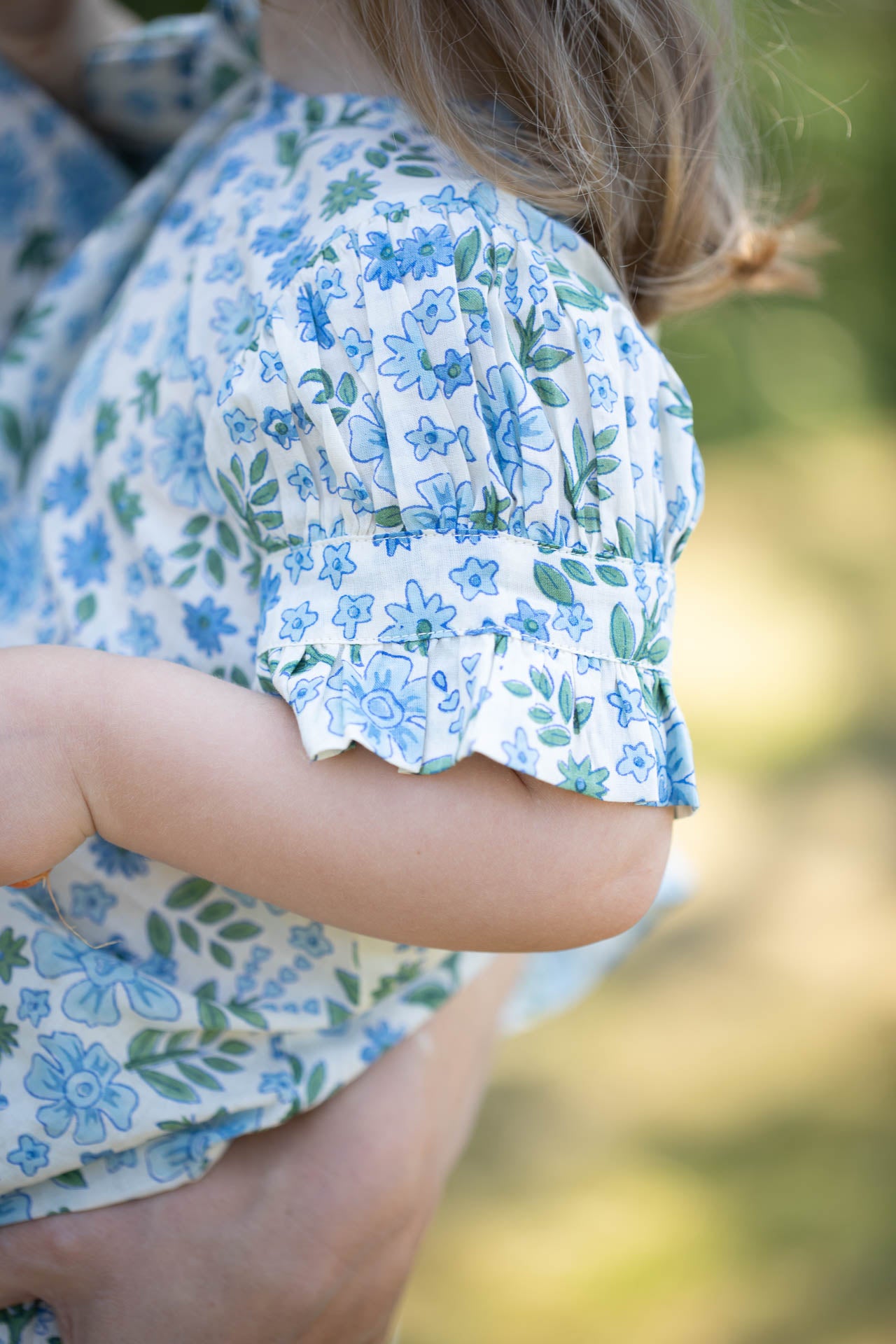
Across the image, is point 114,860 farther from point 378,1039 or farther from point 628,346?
point 628,346

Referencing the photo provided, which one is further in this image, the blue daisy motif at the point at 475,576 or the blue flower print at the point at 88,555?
the blue flower print at the point at 88,555

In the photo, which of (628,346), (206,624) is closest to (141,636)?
(206,624)

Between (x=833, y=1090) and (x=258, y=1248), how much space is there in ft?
3.64

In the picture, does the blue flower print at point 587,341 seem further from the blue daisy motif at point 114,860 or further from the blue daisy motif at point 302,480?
the blue daisy motif at point 114,860

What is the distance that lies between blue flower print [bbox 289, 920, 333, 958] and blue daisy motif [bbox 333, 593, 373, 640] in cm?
26

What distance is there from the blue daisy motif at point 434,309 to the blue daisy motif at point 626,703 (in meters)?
0.22

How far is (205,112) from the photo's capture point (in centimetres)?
96

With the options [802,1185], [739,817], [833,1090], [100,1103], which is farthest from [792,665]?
[100,1103]

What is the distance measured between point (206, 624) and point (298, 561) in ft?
0.38

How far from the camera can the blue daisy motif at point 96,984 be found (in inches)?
28.9

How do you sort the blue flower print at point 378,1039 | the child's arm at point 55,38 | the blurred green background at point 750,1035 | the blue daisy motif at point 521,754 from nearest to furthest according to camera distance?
the blue daisy motif at point 521,754
the blue flower print at point 378,1039
the child's arm at point 55,38
the blurred green background at point 750,1035

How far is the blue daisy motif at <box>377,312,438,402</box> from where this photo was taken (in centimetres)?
61

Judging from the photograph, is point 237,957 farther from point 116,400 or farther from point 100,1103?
point 116,400

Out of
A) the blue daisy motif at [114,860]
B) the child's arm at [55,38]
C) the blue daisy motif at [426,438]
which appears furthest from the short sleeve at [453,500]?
the child's arm at [55,38]
